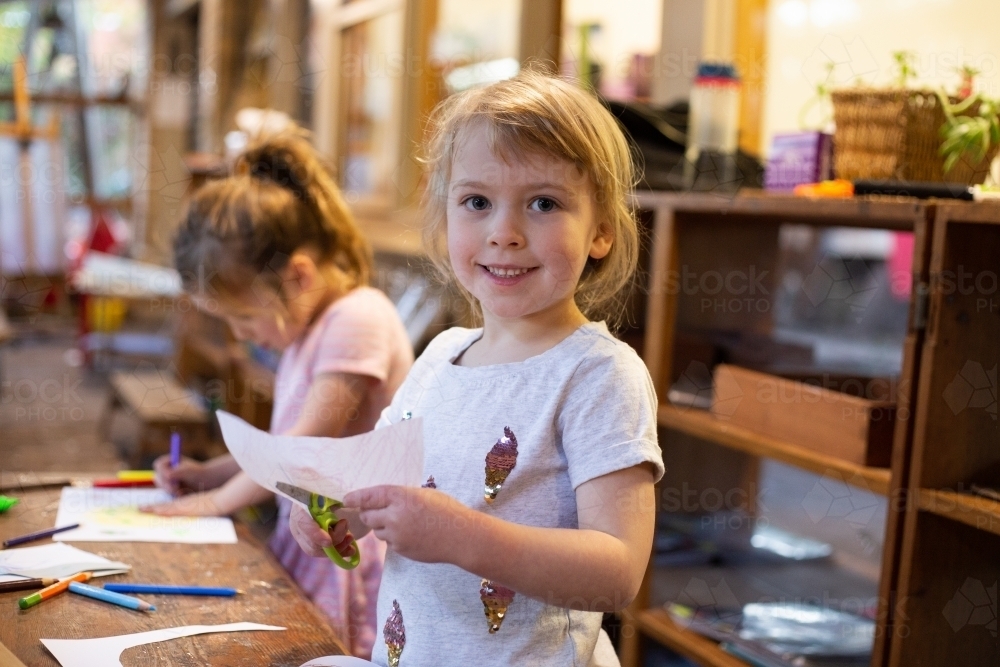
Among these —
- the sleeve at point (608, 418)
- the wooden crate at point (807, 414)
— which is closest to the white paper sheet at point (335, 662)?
the sleeve at point (608, 418)

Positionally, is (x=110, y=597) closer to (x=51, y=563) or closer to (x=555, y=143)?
(x=51, y=563)

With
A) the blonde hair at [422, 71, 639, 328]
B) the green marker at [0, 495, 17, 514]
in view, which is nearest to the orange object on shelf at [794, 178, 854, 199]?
Answer: the blonde hair at [422, 71, 639, 328]

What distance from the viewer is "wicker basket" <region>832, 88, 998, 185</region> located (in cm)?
145

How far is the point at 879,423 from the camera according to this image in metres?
1.44

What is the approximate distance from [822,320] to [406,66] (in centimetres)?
169

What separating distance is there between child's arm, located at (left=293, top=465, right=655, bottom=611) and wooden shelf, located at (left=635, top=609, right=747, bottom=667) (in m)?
0.94

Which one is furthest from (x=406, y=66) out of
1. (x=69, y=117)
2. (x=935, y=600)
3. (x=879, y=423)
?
(x=69, y=117)

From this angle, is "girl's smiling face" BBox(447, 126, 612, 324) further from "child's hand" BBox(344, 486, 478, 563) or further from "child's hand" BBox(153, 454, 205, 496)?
"child's hand" BBox(153, 454, 205, 496)

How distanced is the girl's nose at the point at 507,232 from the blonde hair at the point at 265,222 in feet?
2.00

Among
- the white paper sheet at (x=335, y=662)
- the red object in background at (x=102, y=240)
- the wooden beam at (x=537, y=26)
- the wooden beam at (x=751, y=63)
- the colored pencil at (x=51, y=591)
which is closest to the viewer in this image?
the white paper sheet at (x=335, y=662)

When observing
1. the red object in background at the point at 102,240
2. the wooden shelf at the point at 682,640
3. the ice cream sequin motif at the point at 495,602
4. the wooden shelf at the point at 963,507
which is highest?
the ice cream sequin motif at the point at 495,602

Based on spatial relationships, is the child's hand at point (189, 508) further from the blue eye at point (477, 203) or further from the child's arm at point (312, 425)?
the blue eye at point (477, 203)

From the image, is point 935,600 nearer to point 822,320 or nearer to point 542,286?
point 542,286

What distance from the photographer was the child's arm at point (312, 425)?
1.32 m
